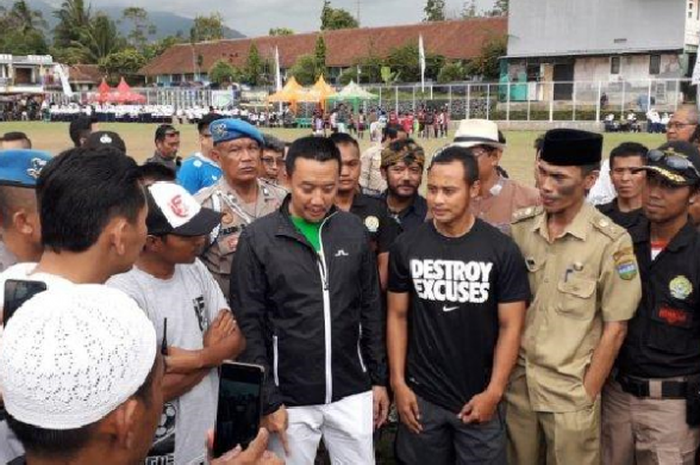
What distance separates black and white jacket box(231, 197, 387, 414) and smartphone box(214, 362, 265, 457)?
1.24m

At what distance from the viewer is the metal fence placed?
119 ft

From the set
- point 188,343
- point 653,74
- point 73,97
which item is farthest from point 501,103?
point 188,343

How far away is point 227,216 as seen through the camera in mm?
3924

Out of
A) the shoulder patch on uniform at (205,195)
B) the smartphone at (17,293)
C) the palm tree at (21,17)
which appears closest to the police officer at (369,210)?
the shoulder patch on uniform at (205,195)

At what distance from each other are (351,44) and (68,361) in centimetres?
6226

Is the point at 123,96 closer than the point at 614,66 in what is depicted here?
No

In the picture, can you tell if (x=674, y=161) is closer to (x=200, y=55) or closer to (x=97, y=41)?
(x=200, y=55)

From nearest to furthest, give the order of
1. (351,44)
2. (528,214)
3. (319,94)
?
(528,214)
(319,94)
(351,44)

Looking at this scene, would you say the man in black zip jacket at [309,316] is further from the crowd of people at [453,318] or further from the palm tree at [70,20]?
the palm tree at [70,20]

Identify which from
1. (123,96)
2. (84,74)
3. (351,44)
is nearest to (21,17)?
(84,74)

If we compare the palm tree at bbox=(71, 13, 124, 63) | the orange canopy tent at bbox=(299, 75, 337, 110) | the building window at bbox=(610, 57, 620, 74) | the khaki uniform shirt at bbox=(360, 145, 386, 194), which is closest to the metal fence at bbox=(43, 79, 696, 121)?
the building window at bbox=(610, 57, 620, 74)

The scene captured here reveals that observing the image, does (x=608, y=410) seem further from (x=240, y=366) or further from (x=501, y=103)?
(x=501, y=103)

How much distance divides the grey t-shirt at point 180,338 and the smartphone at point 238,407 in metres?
0.85

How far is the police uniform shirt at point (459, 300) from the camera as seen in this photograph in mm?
3320
